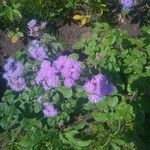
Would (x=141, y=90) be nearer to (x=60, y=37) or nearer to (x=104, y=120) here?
(x=104, y=120)

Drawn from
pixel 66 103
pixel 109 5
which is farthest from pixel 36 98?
pixel 109 5

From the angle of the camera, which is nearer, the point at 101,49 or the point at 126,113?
the point at 126,113

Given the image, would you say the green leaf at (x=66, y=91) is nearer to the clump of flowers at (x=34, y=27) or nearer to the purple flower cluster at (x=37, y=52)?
the purple flower cluster at (x=37, y=52)

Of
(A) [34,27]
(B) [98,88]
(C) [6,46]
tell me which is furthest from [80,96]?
(C) [6,46]

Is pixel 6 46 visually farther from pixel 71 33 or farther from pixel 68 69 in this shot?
pixel 68 69

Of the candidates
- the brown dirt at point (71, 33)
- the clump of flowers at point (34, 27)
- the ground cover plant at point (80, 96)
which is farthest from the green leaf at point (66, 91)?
the brown dirt at point (71, 33)

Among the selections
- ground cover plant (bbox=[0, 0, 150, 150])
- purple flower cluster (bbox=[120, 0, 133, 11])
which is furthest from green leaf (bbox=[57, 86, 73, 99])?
purple flower cluster (bbox=[120, 0, 133, 11])

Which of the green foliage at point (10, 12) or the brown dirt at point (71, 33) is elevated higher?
the green foliage at point (10, 12)
